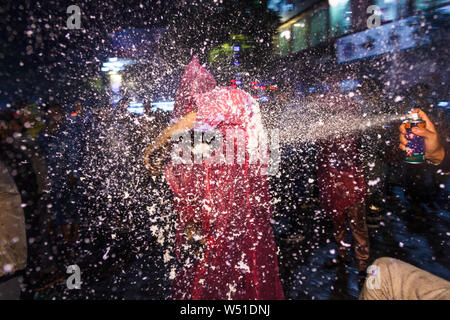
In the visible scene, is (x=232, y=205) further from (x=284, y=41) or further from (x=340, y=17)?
(x=284, y=41)

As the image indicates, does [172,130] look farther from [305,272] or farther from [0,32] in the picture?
[0,32]

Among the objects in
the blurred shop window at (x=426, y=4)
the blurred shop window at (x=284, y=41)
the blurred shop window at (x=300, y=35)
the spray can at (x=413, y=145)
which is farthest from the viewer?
the blurred shop window at (x=284, y=41)

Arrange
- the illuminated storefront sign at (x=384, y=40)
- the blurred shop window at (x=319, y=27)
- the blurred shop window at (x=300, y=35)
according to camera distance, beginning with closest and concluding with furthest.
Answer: the illuminated storefront sign at (x=384, y=40) → the blurred shop window at (x=319, y=27) → the blurred shop window at (x=300, y=35)

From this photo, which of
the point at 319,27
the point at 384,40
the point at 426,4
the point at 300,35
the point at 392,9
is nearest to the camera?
the point at 426,4

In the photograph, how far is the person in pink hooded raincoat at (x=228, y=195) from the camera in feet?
5.15

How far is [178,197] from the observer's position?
5.93 feet

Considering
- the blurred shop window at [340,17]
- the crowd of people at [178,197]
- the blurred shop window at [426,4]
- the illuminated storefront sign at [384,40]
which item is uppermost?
the blurred shop window at [340,17]

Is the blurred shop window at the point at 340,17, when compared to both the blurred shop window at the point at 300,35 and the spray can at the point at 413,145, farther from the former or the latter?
the spray can at the point at 413,145

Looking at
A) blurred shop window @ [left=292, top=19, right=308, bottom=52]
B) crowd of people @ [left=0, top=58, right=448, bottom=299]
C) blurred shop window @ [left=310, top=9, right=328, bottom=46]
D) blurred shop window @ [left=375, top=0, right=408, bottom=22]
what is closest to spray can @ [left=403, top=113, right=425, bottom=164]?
crowd of people @ [left=0, top=58, right=448, bottom=299]

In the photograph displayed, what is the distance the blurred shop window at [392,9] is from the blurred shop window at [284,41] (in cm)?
411

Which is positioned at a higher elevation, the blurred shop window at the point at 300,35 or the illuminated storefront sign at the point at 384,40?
the blurred shop window at the point at 300,35

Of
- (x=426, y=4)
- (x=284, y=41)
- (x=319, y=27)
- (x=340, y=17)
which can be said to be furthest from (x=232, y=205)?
(x=284, y=41)

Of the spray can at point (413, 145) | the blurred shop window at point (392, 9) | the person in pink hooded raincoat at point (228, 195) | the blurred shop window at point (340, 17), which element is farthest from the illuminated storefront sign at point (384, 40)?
the person in pink hooded raincoat at point (228, 195)

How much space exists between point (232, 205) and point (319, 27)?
8.96 metres
